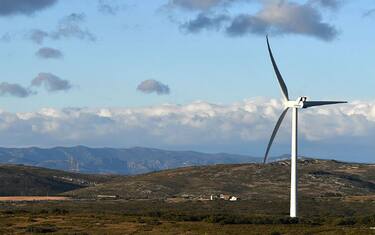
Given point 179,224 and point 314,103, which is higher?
point 314,103

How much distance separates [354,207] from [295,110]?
55.9 m

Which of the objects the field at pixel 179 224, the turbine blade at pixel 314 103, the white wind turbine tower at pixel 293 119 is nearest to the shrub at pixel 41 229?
the field at pixel 179 224

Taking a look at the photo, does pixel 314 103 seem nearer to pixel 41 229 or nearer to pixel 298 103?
pixel 298 103

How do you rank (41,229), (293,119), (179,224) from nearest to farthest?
(41,229), (179,224), (293,119)

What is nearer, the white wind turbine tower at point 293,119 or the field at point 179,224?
the field at point 179,224

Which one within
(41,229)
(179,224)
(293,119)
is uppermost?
(293,119)

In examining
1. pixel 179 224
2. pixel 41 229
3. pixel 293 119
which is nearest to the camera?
pixel 41 229

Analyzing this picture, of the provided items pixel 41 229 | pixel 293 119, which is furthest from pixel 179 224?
pixel 293 119

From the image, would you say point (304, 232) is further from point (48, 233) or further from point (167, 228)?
point (48, 233)

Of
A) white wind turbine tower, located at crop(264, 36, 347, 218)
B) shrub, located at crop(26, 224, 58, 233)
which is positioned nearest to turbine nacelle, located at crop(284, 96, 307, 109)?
white wind turbine tower, located at crop(264, 36, 347, 218)

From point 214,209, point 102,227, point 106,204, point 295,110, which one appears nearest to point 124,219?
point 102,227

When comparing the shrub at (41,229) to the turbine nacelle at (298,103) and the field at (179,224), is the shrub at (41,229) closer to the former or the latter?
the field at (179,224)

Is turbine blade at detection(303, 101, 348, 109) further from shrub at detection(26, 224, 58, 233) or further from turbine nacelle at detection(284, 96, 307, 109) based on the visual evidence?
shrub at detection(26, 224, 58, 233)

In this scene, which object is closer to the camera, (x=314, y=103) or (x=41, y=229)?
(x=41, y=229)
